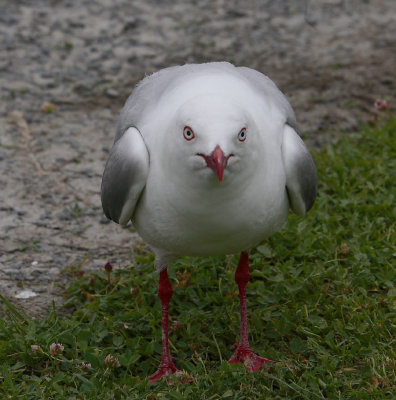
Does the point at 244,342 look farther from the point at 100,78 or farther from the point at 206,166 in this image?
the point at 100,78

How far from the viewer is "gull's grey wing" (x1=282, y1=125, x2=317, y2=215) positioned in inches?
143

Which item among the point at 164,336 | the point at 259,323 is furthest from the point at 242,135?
Result: the point at 259,323

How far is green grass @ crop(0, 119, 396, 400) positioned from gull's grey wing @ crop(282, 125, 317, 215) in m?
0.79

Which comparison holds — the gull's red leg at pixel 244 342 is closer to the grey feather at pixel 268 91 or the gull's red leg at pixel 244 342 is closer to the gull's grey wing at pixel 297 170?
the gull's grey wing at pixel 297 170

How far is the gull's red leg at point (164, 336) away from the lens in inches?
157

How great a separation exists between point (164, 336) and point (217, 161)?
1.51 metres

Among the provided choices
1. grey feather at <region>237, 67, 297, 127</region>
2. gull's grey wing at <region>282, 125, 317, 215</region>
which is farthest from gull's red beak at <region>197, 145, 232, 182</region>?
grey feather at <region>237, 67, 297, 127</region>

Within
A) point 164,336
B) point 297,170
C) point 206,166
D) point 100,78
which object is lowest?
point 164,336

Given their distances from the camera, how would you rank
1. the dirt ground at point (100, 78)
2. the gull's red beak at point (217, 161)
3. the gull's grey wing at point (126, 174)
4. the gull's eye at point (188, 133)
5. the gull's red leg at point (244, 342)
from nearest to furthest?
the gull's red beak at point (217, 161)
the gull's eye at point (188, 133)
the gull's grey wing at point (126, 174)
the gull's red leg at point (244, 342)
the dirt ground at point (100, 78)

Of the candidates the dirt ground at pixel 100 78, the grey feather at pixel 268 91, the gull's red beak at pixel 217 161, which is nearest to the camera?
the gull's red beak at pixel 217 161

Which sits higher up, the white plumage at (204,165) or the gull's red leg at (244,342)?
the white plumage at (204,165)

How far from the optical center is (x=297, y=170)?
3680 millimetres

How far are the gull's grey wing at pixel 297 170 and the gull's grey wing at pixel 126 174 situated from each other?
750mm

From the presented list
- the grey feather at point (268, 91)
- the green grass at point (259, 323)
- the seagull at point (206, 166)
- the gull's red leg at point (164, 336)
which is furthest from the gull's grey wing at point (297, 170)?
the gull's red leg at point (164, 336)
